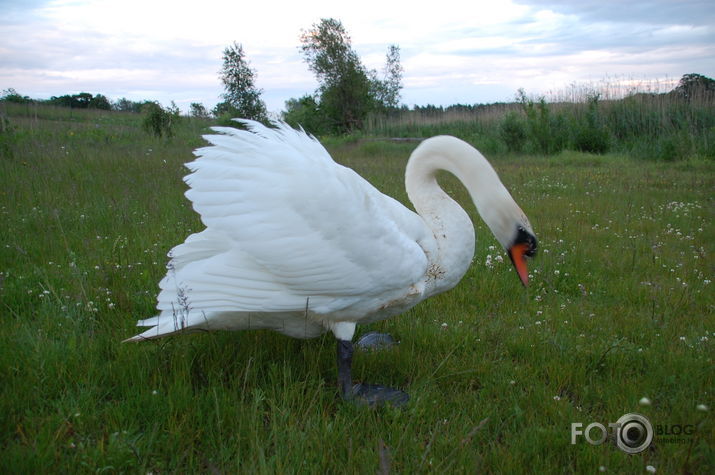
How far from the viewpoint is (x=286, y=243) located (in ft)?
8.93

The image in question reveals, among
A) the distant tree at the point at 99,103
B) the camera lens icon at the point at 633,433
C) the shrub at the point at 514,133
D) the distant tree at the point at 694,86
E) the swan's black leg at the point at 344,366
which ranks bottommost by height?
the camera lens icon at the point at 633,433

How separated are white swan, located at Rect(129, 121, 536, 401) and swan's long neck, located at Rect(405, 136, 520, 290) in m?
0.25

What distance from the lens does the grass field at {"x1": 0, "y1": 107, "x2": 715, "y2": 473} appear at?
2.34 meters

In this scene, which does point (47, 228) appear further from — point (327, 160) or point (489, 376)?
point (489, 376)

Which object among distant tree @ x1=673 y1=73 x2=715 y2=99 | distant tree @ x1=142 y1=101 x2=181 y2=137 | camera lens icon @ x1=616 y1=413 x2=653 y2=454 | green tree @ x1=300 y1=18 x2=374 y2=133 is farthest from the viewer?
green tree @ x1=300 y1=18 x2=374 y2=133

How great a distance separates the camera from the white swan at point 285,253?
2.72 meters

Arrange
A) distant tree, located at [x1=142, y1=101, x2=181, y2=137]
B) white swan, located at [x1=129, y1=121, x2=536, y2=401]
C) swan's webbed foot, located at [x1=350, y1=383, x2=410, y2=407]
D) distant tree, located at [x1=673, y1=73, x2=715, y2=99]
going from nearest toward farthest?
white swan, located at [x1=129, y1=121, x2=536, y2=401] < swan's webbed foot, located at [x1=350, y1=383, x2=410, y2=407] < distant tree, located at [x1=142, y1=101, x2=181, y2=137] < distant tree, located at [x1=673, y1=73, x2=715, y2=99]

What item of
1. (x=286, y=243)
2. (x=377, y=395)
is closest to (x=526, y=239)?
(x=377, y=395)

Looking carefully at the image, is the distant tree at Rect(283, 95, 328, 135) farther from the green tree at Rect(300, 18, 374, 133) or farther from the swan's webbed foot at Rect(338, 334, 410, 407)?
the swan's webbed foot at Rect(338, 334, 410, 407)

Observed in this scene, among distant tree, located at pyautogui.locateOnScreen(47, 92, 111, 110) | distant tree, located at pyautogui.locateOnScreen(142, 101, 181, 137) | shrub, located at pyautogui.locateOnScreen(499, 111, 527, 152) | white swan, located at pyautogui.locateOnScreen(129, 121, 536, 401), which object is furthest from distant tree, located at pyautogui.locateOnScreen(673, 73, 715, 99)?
distant tree, located at pyautogui.locateOnScreen(47, 92, 111, 110)

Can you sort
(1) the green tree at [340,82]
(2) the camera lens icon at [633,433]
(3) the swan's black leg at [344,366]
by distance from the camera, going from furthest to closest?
(1) the green tree at [340,82]
(3) the swan's black leg at [344,366]
(2) the camera lens icon at [633,433]

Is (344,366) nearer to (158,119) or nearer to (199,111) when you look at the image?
(158,119)

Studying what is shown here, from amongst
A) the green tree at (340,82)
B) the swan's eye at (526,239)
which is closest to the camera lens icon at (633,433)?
the swan's eye at (526,239)

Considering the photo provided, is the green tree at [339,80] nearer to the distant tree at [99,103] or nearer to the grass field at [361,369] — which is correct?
the distant tree at [99,103]
